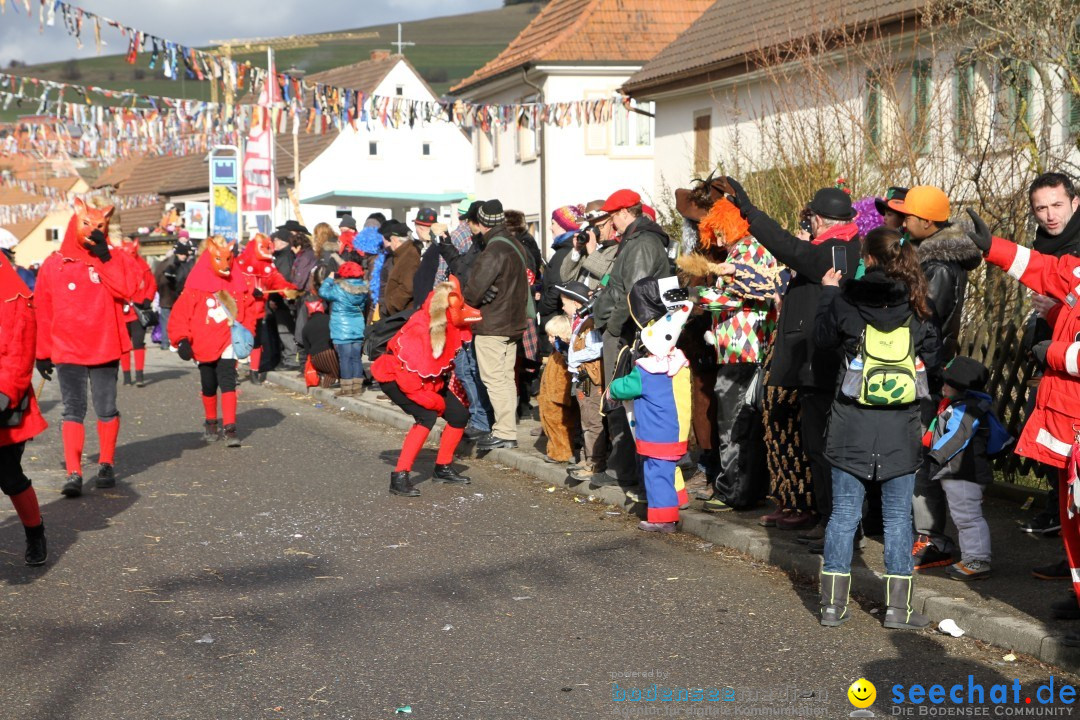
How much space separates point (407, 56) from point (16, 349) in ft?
411

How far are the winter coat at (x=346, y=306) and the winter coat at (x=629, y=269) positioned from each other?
6.95 metres

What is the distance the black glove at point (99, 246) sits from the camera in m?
9.86

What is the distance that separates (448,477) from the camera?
1017 cm

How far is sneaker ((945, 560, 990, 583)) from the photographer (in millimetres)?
6660

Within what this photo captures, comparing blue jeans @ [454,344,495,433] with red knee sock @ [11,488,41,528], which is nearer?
red knee sock @ [11,488,41,528]

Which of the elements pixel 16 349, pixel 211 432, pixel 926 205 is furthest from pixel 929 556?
pixel 211 432

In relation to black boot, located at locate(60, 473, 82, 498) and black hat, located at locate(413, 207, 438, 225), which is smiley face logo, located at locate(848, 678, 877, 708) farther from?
black hat, located at locate(413, 207, 438, 225)

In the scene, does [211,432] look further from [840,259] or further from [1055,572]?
[1055,572]

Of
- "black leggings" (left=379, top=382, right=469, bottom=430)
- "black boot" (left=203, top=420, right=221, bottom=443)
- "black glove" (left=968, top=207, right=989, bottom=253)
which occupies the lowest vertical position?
"black boot" (left=203, top=420, right=221, bottom=443)

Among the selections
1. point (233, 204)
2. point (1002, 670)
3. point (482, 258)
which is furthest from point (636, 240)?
point (233, 204)

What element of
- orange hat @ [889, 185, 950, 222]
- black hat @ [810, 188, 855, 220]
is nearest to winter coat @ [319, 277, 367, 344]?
black hat @ [810, 188, 855, 220]

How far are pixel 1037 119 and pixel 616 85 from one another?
2208cm

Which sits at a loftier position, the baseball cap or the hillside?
the hillside

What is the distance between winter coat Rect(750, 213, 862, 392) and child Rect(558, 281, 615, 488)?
2.17 meters
